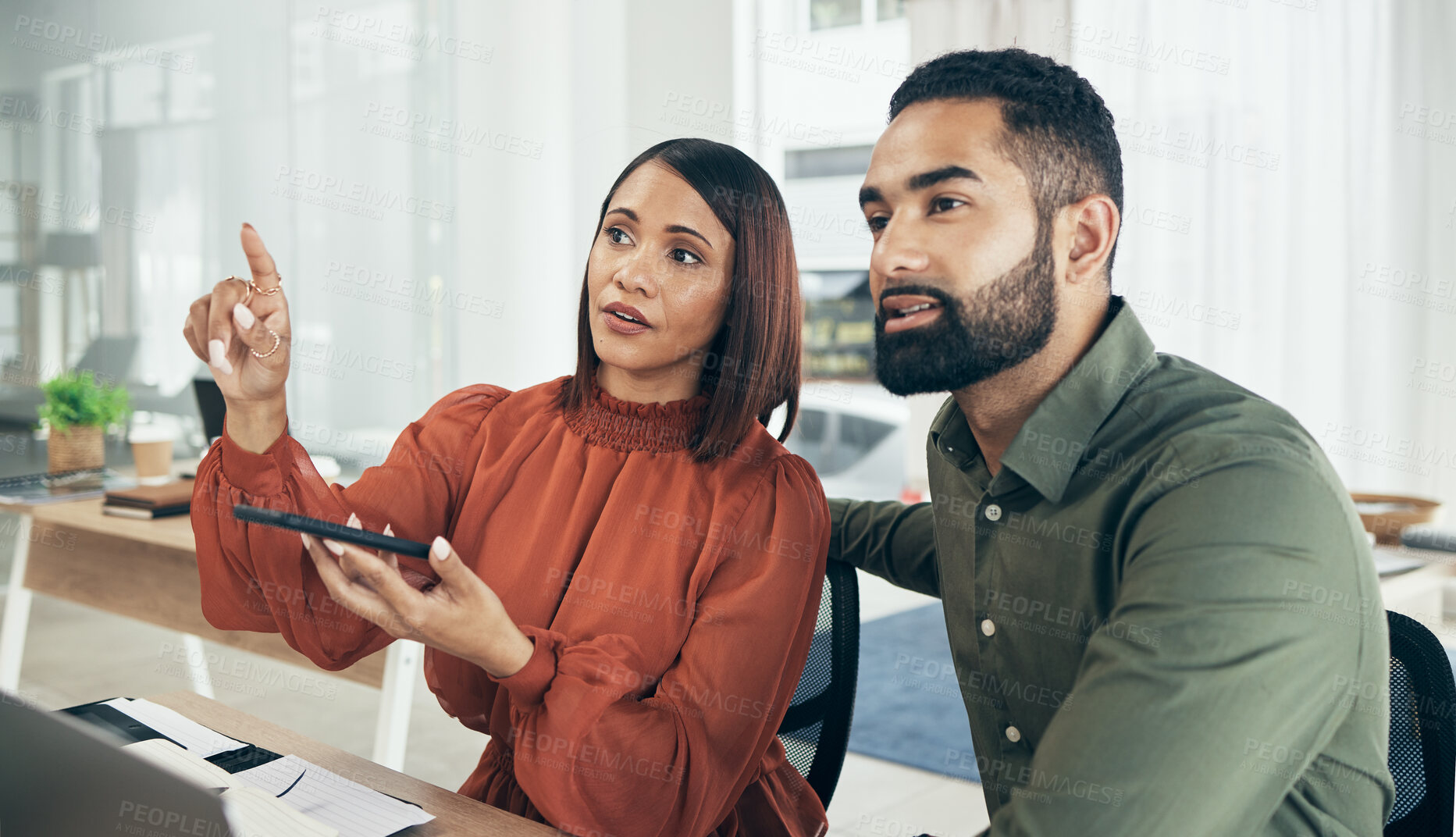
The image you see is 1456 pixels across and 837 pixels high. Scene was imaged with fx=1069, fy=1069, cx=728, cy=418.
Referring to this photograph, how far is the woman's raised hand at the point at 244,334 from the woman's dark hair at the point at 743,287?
0.45 metres

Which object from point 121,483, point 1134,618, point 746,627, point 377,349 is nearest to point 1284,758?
point 1134,618

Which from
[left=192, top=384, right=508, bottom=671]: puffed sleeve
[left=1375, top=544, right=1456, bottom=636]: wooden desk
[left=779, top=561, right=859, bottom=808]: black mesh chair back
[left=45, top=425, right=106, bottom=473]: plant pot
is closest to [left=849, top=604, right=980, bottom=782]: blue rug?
[left=1375, top=544, right=1456, bottom=636]: wooden desk

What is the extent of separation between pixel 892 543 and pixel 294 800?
81 cm

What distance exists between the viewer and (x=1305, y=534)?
904mm

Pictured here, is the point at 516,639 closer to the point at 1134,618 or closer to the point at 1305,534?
the point at 1134,618

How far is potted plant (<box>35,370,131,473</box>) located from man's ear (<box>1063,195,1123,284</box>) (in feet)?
9.41

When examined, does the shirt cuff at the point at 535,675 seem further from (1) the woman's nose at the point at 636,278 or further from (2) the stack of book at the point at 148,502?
(2) the stack of book at the point at 148,502

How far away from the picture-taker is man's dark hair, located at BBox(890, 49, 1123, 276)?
114cm

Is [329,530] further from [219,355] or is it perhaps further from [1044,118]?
[1044,118]

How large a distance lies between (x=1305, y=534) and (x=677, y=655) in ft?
2.35

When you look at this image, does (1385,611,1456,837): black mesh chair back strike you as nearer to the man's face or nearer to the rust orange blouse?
the man's face

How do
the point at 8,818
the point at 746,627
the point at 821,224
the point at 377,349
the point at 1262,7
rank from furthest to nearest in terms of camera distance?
the point at 821,224
the point at 377,349
the point at 1262,7
the point at 746,627
the point at 8,818

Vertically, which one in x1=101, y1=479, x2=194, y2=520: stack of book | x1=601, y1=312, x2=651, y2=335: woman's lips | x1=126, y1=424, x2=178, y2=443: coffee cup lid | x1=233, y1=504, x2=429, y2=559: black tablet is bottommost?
x1=101, y1=479, x2=194, y2=520: stack of book

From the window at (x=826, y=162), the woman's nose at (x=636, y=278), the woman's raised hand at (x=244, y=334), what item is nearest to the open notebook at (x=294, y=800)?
the woman's raised hand at (x=244, y=334)
